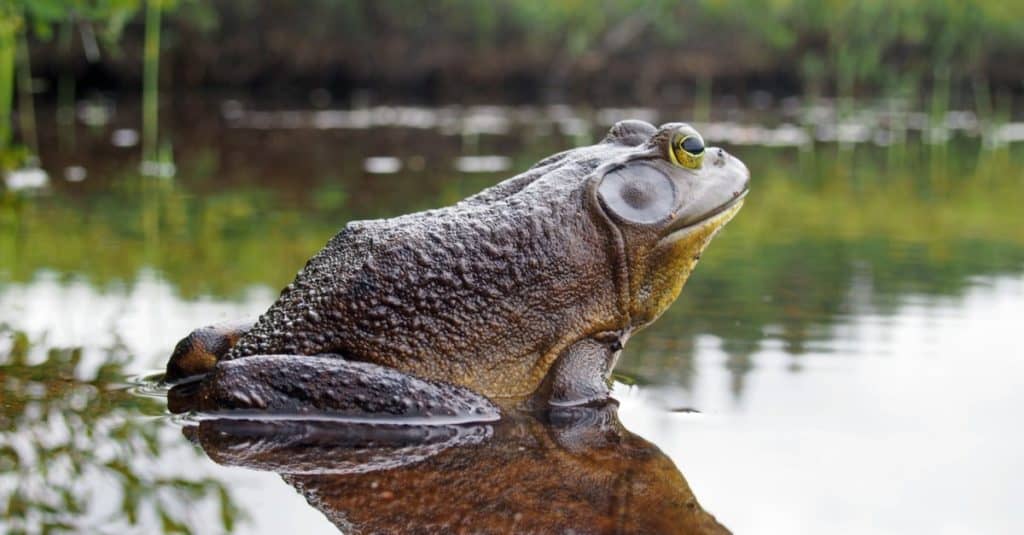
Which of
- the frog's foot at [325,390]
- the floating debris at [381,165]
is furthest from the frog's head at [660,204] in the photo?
the floating debris at [381,165]

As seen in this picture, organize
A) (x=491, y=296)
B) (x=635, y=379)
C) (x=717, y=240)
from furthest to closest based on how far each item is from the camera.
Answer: (x=717, y=240) → (x=635, y=379) → (x=491, y=296)

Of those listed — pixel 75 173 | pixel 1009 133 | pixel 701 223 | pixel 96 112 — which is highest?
pixel 701 223

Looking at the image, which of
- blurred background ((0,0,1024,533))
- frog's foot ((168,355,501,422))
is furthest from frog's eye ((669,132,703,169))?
frog's foot ((168,355,501,422))

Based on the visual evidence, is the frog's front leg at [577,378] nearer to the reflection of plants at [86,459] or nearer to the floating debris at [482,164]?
the reflection of plants at [86,459]

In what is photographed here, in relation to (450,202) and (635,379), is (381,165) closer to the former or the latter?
(450,202)

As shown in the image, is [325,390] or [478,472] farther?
[325,390]

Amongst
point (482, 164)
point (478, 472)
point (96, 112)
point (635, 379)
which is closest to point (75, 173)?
point (482, 164)

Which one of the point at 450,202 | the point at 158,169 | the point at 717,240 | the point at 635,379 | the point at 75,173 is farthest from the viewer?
the point at 158,169
